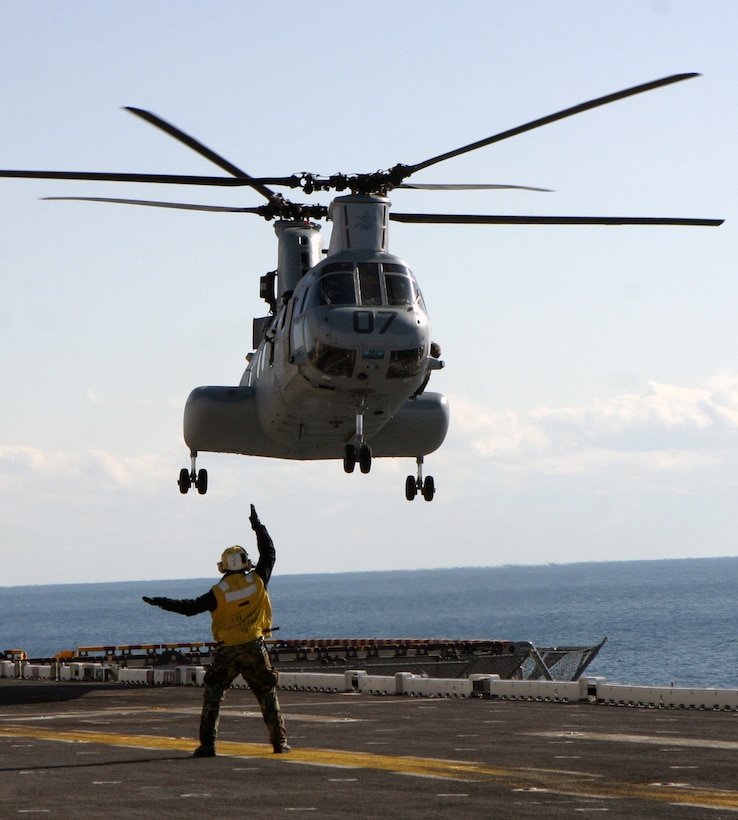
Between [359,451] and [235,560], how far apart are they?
11336 millimetres

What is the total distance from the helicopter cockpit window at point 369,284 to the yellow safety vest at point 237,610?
34.8ft

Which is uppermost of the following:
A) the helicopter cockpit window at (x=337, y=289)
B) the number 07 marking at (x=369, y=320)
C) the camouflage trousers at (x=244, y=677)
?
the helicopter cockpit window at (x=337, y=289)

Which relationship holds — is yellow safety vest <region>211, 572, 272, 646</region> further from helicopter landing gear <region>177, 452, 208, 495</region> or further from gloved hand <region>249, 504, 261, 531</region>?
helicopter landing gear <region>177, 452, 208, 495</region>

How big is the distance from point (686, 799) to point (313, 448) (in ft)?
60.9

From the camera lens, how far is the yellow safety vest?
13656 mm

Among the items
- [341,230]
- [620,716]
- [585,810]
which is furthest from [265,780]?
[341,230]

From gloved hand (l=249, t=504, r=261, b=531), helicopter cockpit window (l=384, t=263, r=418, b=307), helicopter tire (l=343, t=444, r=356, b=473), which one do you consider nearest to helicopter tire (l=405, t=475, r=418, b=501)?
helicopter tire (l=343, t=444, r=356, b=473)

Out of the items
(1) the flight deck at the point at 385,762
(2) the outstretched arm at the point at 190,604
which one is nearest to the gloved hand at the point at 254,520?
(2) the outstretched arm at the point at 190,604

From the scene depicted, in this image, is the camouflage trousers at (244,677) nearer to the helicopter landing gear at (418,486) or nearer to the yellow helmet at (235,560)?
the yellow helmet at (235,560)

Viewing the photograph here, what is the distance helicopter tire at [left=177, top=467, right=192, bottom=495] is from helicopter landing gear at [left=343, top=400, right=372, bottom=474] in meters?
6.72

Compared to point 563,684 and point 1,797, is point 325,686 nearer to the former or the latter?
point 563,684

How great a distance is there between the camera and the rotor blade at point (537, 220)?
24812 mm

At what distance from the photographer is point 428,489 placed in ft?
97.3

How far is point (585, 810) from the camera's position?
10.1 meters
